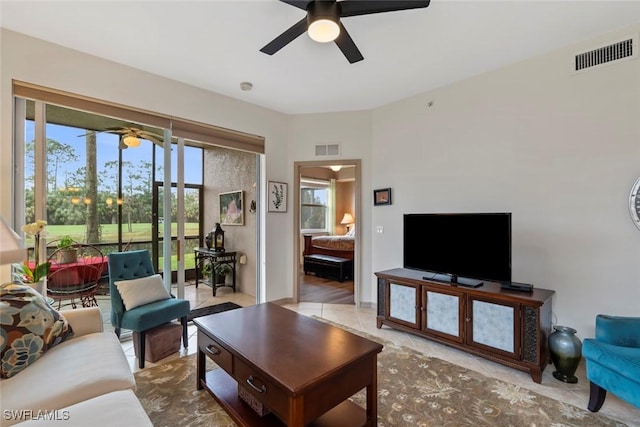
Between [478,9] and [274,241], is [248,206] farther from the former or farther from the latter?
[478,9]

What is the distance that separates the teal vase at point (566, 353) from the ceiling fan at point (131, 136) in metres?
4.51

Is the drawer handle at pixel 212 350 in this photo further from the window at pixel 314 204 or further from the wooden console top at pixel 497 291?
the window at pixel 314 204

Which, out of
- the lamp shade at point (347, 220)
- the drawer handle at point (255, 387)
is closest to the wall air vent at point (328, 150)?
the drawer handle at point (255, 387)

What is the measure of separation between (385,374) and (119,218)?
332cm

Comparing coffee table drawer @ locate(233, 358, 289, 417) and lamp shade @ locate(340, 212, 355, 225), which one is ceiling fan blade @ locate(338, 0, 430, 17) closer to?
coffee table drawer @ locate(233, 358, 289, 417)

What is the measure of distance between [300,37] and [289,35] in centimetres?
53

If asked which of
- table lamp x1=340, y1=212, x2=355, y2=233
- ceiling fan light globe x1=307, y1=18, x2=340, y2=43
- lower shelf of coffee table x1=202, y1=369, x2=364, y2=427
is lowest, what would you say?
lower shelf of coffee table x1=202, y1=369, x2=364, y2=427

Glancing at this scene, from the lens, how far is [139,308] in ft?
8.87

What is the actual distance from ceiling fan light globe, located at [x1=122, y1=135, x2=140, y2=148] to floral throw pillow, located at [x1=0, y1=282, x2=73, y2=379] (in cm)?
196

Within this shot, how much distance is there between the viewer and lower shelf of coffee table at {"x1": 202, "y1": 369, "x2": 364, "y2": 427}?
176 centimetres

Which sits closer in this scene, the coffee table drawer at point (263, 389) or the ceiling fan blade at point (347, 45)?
the coffee table drawer at point (263, 389)

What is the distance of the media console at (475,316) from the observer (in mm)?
2426

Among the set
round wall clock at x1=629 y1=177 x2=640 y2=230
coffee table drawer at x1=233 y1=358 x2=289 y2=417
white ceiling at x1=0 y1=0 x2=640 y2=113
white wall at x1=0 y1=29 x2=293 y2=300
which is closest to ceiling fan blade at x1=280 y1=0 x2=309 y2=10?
white ceiling at x1=0 y1=0 x2=640 y2=113

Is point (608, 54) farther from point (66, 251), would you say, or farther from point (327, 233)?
point (327, 233)
